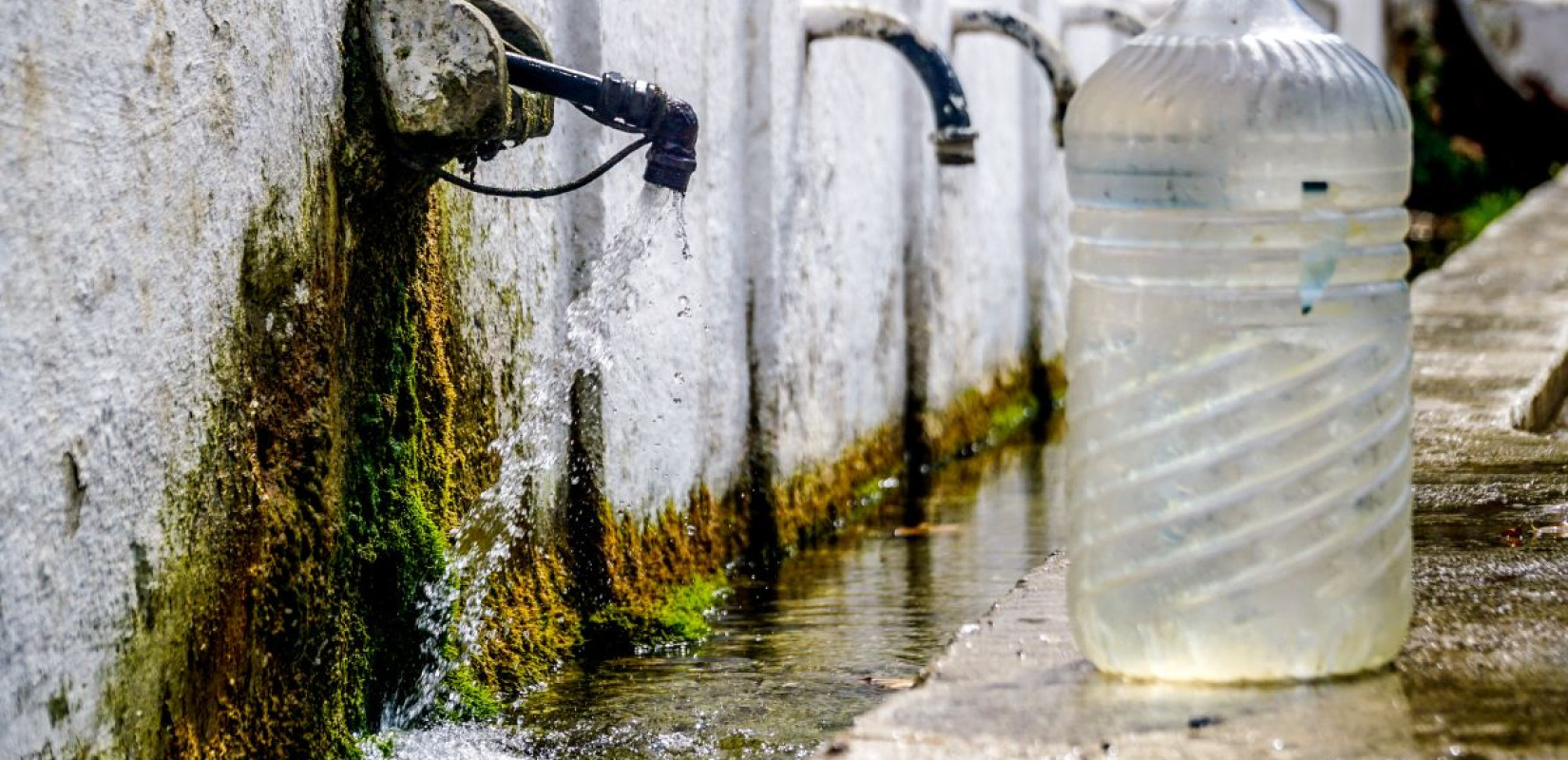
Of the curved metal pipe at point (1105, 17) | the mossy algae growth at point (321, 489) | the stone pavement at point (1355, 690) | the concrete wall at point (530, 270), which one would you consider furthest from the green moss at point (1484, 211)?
the mossy algae growth at point (321, 489)

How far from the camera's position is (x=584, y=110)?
392cm

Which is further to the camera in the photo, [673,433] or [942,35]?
[942,35]

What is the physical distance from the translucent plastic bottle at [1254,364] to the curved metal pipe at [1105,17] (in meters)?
6.62

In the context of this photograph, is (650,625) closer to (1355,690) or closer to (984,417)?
(1355,690)

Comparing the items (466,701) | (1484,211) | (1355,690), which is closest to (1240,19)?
(1355,690)

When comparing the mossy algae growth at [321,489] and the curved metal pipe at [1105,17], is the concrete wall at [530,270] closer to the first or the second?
the mossy algae growth at [321,489]

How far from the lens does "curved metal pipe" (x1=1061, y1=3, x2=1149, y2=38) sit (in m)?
9.20

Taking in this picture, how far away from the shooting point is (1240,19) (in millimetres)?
2545

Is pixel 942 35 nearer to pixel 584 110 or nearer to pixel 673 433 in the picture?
pixel 673 433

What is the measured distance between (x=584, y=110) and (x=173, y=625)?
4.27ft

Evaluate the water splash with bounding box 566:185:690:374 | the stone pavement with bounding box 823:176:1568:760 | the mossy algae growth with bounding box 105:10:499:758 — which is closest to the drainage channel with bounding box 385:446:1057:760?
the mossy algae growth with bounding box 105:10:499:758

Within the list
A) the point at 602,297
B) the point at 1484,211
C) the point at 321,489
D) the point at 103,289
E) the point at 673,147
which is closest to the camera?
the point at 103,289

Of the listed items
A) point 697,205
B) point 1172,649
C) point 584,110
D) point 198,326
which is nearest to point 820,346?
point 697,205

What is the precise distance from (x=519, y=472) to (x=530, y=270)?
1.45 feet
